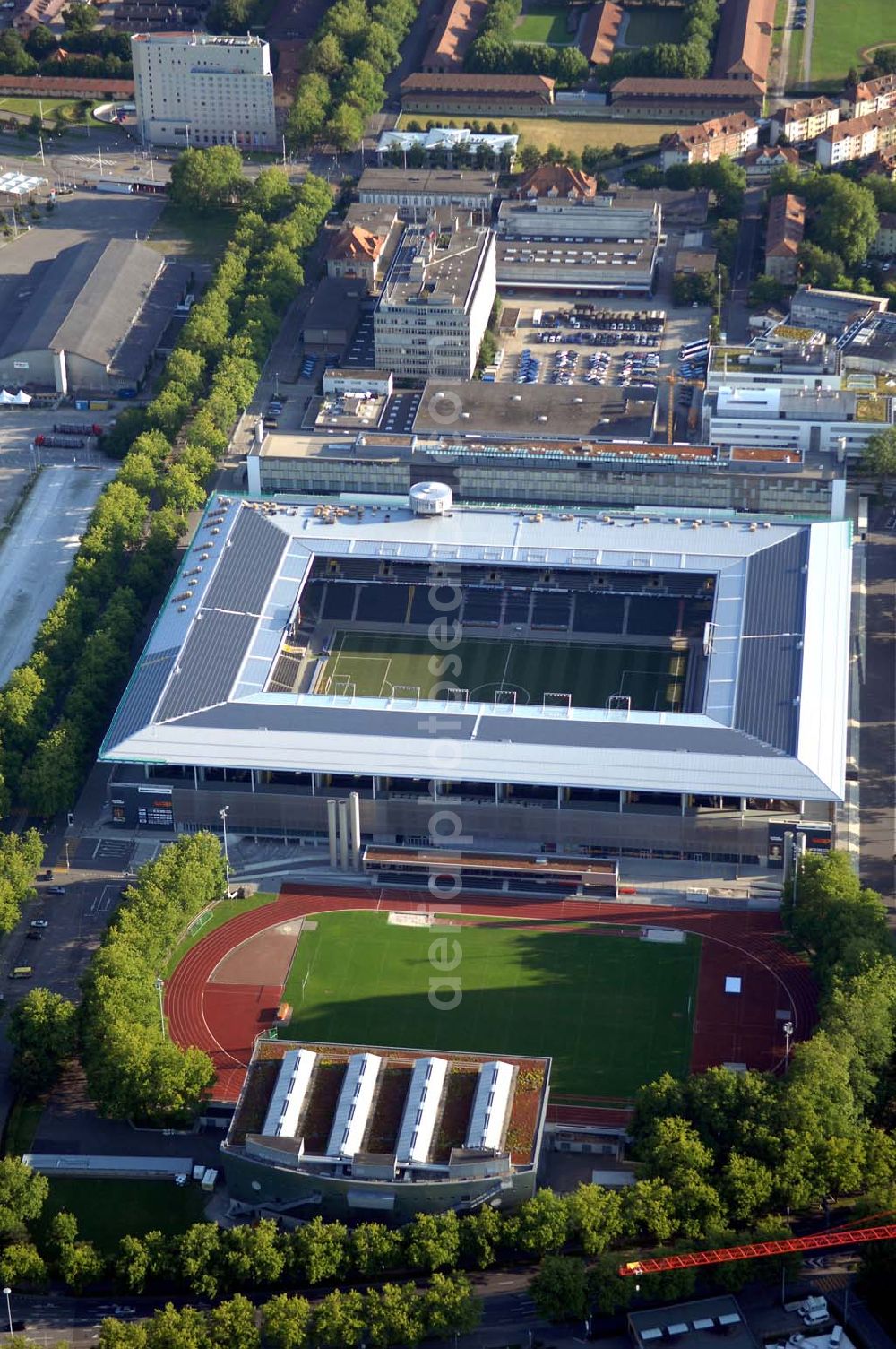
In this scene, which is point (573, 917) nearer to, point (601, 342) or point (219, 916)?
point (219, 916)

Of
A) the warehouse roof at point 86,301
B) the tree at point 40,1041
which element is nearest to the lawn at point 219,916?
the tree at point 40,1041

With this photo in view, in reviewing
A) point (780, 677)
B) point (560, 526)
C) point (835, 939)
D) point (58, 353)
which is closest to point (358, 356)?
point (58, 353)

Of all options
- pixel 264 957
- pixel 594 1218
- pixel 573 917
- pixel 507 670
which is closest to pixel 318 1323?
pixel 594 1218

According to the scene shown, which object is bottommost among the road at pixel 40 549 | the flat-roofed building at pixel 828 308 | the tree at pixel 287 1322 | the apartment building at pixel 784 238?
the tree at pixel 287 1322

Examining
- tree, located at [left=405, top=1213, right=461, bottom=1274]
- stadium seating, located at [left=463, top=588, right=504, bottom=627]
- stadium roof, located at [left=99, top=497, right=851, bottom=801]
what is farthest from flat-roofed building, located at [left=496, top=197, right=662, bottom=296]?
tree, located at [left=405, top=1213, right=461, bottom=1274]

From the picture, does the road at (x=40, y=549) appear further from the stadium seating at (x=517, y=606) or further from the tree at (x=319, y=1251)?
the tree at (x=319, y=1251)

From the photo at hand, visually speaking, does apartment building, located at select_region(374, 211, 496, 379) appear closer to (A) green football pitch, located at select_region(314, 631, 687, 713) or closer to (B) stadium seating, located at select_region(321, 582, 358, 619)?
(B) stadium seating, located at select_region(321, 582, 358, 619)
